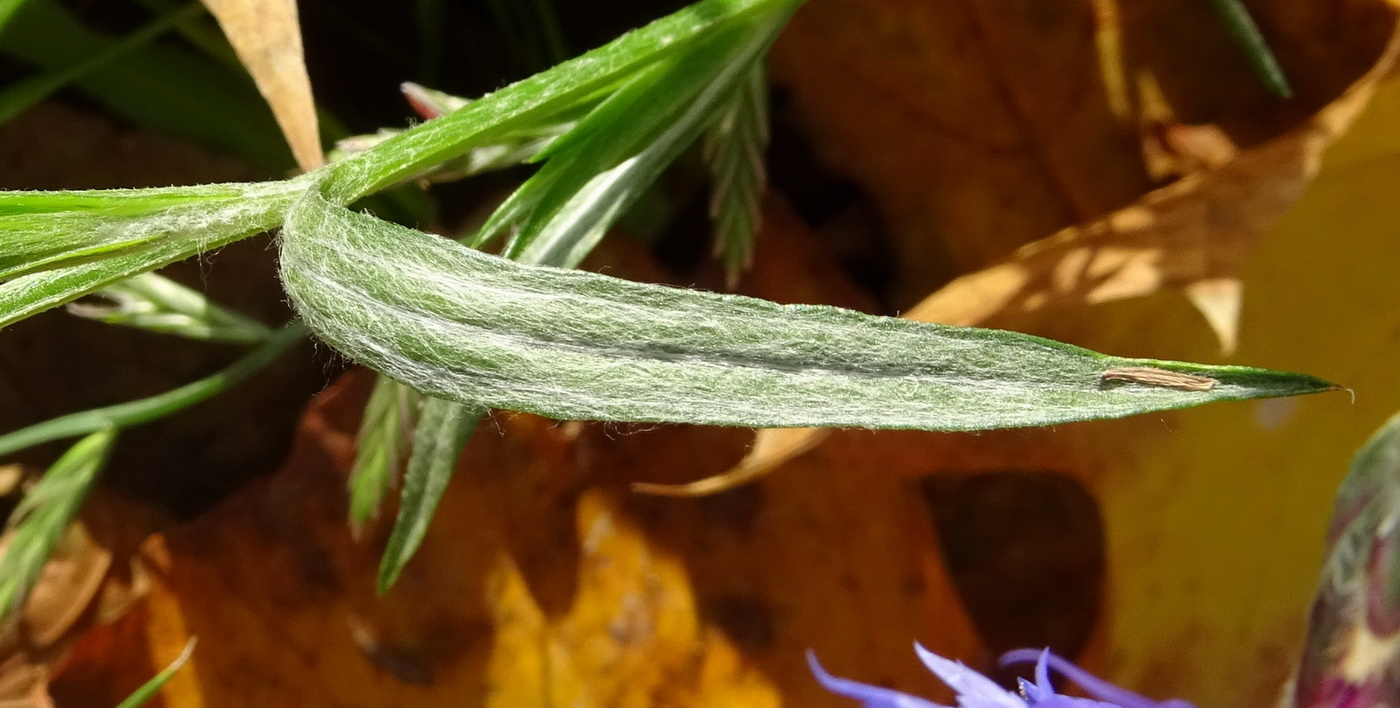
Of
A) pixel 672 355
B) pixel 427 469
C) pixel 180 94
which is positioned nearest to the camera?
pixel 672 355

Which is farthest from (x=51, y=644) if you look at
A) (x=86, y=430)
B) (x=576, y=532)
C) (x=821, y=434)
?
(x=821, y=434)

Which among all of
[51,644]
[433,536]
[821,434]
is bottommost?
[51,644]

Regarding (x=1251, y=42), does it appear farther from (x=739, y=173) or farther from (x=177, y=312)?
(x=177, y=312)

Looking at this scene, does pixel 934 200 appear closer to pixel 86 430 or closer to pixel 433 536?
pixel 433 536

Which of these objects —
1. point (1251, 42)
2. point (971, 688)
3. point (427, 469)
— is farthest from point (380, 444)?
point (1251, 42)

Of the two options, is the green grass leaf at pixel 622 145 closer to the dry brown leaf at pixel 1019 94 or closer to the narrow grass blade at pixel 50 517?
the dry brown leaf at pixel 1019 94

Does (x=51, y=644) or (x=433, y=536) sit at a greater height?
(x=433, y=536)
